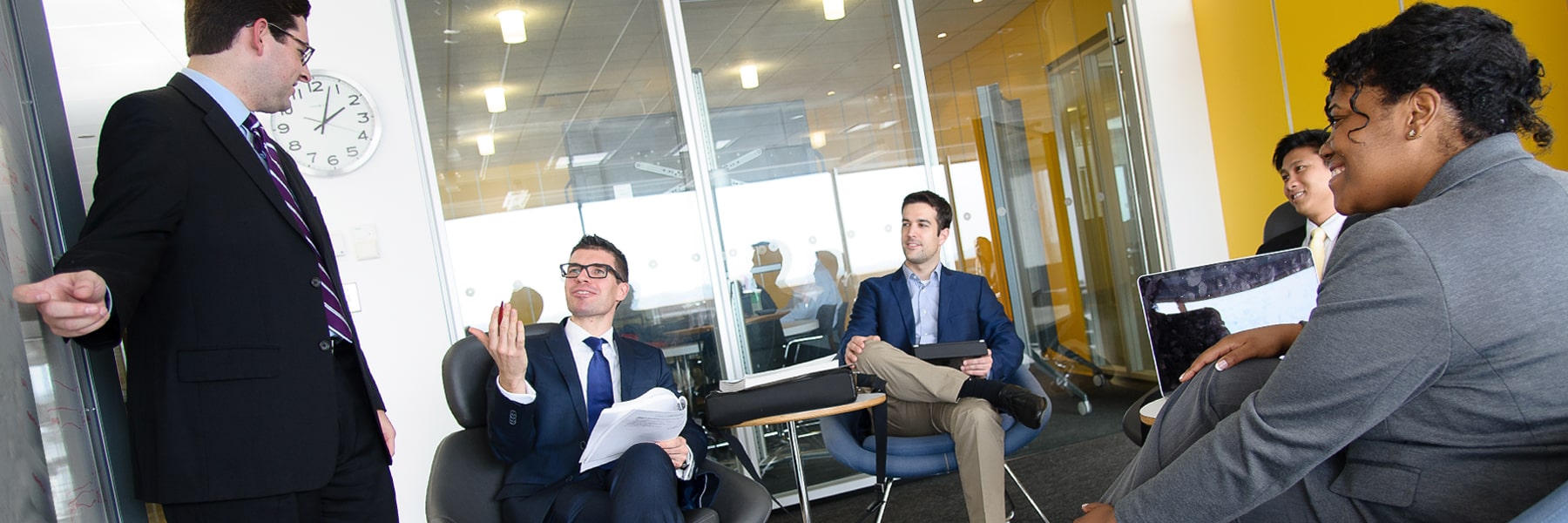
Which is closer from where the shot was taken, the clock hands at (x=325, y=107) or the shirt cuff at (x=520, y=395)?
the shirt cuff at (x=520, y=395)

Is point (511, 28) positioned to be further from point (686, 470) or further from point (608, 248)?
point (686, 470)

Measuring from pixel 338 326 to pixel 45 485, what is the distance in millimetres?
880

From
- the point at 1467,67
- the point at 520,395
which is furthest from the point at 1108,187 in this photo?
the point at 1467,67

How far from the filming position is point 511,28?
4.45m

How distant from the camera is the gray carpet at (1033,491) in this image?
154 inches

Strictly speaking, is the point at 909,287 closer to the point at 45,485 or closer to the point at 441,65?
the point at 441,65

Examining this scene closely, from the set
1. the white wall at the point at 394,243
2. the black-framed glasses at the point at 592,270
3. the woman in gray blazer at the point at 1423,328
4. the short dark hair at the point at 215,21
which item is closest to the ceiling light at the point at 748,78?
the white wall at the point at 394,243

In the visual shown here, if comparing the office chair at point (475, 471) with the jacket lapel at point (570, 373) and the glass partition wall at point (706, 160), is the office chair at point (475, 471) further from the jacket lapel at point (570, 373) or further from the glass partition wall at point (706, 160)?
the glass partition wall at point (706, 160)

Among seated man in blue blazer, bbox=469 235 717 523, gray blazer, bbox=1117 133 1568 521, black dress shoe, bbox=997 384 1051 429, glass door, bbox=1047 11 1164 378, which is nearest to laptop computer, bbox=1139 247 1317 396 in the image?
gray blazer, bbox=1117 133 1568 521

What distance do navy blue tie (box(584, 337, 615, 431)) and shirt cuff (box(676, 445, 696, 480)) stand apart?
389 mm

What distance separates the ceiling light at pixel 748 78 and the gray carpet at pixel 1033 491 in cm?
202

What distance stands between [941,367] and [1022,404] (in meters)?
0.34

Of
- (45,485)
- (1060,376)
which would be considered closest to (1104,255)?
(1060,376)

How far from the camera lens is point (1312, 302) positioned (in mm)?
2098
